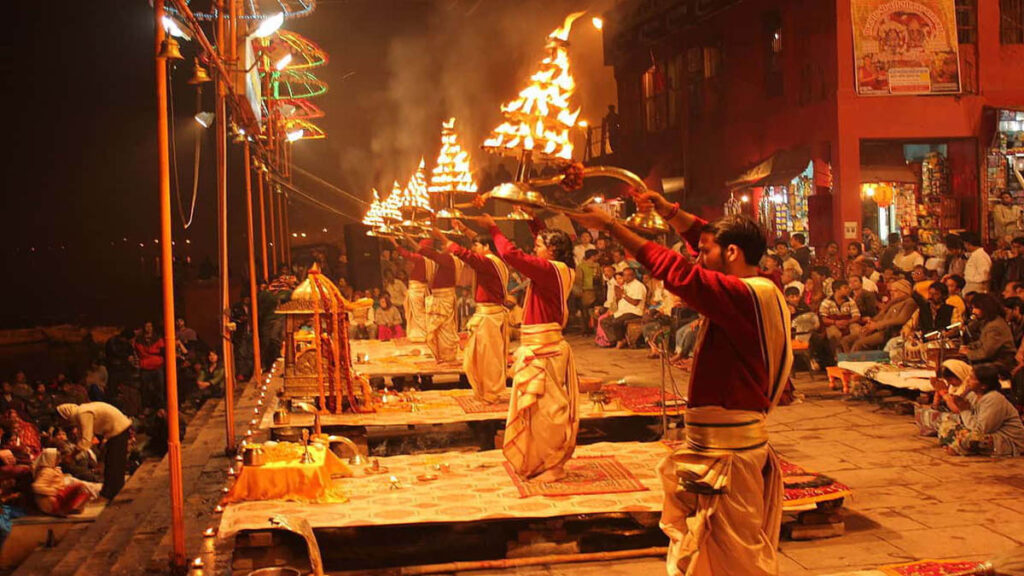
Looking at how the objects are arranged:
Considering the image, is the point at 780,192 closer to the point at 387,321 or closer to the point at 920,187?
the point at 920,187

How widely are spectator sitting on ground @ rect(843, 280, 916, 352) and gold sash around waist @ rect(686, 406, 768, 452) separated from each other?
1001 cm

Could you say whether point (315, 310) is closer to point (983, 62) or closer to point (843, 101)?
point (843, 101)

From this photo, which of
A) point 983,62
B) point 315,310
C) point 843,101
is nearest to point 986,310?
point 315,310

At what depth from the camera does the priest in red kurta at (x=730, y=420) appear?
4383 millimetres

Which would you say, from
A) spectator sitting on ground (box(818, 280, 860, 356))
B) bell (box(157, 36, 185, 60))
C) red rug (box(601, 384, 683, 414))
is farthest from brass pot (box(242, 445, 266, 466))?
spectator sitting on ground (box(818, 280, 860, 356))

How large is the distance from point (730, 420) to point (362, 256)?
2767 centimetres

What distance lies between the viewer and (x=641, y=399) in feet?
36.8

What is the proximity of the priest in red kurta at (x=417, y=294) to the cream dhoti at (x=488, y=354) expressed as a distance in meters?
4.56

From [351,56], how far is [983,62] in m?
20.6

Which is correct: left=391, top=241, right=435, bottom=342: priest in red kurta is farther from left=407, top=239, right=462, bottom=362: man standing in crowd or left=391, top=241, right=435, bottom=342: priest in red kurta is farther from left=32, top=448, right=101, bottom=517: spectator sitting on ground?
left=32, top=448, right=101, bottom=517: spectator sitting on ground

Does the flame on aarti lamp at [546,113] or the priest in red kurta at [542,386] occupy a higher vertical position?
the flame on aarti lamp at [546,113]

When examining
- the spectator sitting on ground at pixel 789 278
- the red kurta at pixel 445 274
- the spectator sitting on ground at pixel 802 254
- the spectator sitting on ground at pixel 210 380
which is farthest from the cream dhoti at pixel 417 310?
the spectator sitting on ground at pixel 802 254

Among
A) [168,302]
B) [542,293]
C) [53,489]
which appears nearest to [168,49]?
[168,302]

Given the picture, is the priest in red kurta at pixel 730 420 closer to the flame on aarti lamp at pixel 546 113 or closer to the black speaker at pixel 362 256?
the flame on aarti lamp at pixel 546 113
